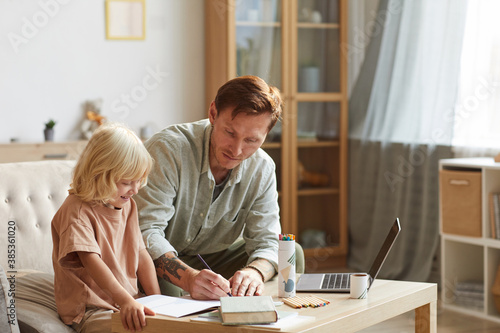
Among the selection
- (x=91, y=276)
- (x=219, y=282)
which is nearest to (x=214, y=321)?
(x=219, y=282)

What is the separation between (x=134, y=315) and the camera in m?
1.54

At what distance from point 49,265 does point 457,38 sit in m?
2.37

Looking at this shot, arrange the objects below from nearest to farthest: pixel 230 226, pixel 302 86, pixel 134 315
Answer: pixel 134 315, pixel 230 226, pixel 302 86

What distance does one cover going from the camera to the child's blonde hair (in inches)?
67.6

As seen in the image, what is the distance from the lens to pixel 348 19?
4344 mm

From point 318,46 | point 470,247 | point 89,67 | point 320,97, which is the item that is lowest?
point 470,247

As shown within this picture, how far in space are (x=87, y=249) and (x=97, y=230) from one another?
83 millimetres

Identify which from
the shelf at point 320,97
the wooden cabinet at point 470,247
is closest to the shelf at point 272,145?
the shelf at point 320,97

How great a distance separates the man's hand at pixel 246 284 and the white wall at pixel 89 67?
94.8 inches

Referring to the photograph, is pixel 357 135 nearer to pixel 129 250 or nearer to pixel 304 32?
pixel 304 32

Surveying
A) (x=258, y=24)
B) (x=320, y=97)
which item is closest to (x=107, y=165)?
(x=258, y=24)

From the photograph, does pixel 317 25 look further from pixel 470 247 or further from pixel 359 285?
pixel 359 285

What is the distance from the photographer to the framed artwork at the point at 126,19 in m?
4.08

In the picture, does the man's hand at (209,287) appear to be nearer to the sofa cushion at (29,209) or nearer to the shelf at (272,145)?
the sofa cushion at (29,209)
